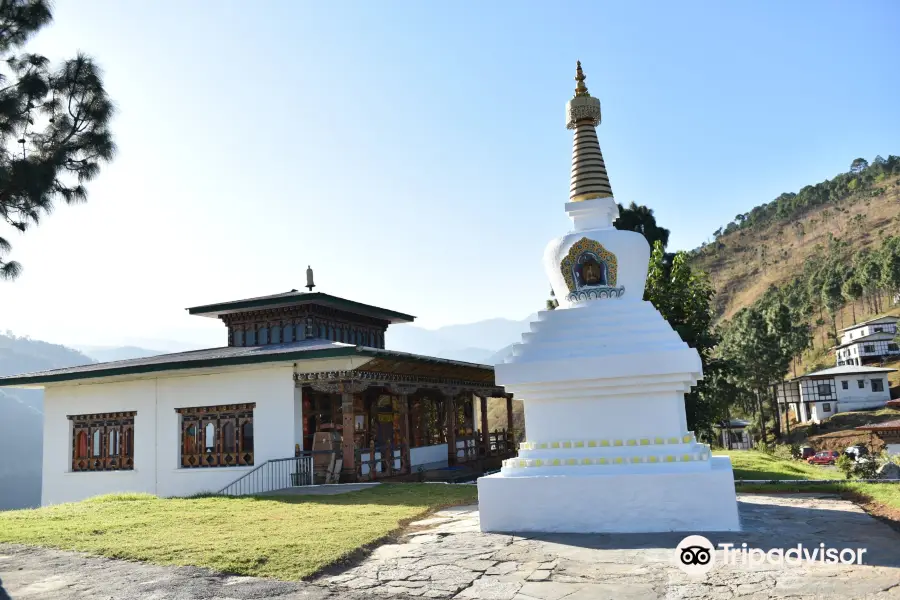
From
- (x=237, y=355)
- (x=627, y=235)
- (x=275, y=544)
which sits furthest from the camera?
(x=237, y=355)

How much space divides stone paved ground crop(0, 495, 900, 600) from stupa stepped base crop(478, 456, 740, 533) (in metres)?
0.28

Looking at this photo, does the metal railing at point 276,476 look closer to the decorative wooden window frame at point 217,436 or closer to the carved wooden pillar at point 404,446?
the decorative wooden window frame at point 217,436

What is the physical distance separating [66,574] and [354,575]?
3.16m

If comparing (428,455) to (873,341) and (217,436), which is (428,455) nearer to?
(217,436)

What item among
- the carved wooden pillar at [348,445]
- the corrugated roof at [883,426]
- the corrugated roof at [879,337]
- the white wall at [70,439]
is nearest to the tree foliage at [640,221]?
the carved wooden pillar at [348,445]

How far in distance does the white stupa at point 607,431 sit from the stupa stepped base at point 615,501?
0.01m

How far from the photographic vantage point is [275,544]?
8594mm

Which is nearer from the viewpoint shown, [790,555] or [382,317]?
[790,555]

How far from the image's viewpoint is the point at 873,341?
233 feet

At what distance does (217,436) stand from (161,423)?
192 centimetres

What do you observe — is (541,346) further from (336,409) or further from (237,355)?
(336,409)

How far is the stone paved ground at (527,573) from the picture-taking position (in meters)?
6.28

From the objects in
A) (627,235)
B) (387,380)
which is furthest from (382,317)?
(627,235)

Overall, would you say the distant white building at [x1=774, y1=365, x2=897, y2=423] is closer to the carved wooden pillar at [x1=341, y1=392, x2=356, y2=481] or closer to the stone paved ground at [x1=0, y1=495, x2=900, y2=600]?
the carved wooden pillar at [x1=341, y1=392, x2=356, y2=481]
